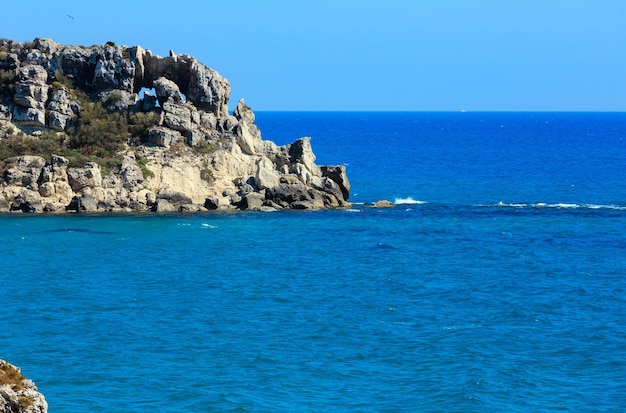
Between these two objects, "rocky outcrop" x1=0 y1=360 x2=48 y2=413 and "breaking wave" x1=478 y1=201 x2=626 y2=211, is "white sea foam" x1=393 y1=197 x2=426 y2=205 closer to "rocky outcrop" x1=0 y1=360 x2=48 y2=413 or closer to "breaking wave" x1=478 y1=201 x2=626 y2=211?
"breaking wave" x1=478 y1=201 x2=626 y2=211

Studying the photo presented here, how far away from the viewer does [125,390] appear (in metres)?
40.5

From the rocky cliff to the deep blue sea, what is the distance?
3577mm

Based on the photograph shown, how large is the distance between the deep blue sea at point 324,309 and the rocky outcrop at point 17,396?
48.5 ft

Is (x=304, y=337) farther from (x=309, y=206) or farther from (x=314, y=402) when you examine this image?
(x=309, y=206)

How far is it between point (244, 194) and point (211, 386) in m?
48.5

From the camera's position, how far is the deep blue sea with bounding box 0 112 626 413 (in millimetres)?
40906

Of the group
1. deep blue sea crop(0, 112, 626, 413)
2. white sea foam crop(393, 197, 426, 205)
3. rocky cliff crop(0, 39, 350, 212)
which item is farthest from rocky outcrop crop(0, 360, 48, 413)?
white sea foam crop(393, 197, 426, 205)

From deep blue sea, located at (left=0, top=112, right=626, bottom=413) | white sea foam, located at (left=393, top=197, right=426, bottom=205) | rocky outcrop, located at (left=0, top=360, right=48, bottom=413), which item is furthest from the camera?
white sea foam, located at (left=393, top=197, right=426, bottom=205)

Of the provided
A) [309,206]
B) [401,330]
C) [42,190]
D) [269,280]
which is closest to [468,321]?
[401,330]

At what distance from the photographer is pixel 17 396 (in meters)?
22.8

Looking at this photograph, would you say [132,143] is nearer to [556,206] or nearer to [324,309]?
[556,206]

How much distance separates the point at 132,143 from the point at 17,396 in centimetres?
6970

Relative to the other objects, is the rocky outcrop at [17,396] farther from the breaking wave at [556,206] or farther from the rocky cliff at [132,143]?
the breaking wave at [556,206]

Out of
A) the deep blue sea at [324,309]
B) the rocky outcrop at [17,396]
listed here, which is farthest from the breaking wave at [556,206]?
the rocky outcrop at [17,396]
